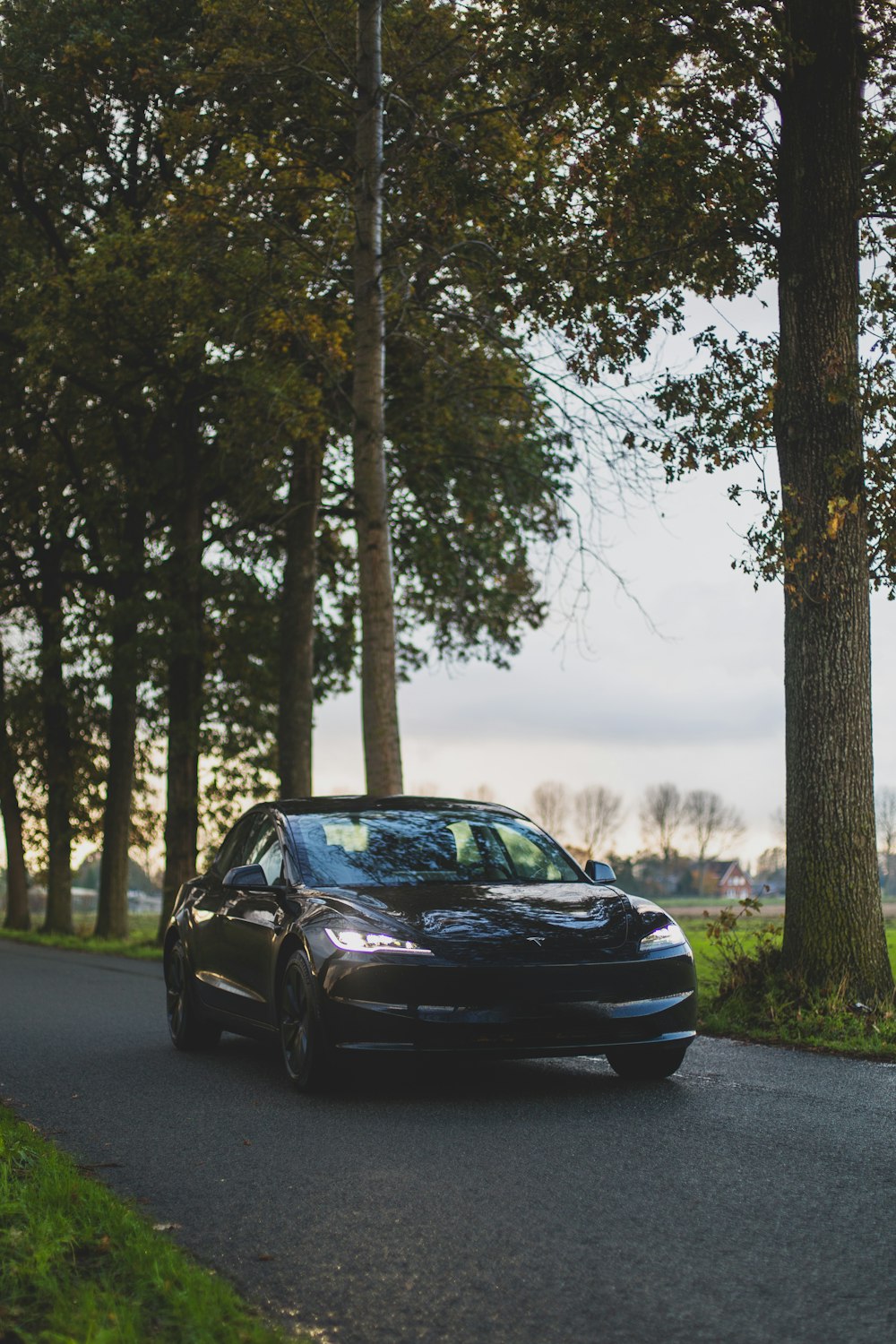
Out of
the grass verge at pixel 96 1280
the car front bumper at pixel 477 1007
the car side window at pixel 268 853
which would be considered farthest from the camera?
the car side window at pixel 268 853

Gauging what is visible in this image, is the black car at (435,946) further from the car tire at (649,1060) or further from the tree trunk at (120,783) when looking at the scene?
the tree trunk at (120,783)

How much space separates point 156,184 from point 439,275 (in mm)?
6469

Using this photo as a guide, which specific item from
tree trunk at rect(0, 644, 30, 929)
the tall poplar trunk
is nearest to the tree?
the tall poplar trunk

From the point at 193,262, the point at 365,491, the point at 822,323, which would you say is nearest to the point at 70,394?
the point at 193,262

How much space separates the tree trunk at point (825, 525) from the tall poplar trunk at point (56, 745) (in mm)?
20177

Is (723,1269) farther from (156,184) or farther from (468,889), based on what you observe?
(156,184)

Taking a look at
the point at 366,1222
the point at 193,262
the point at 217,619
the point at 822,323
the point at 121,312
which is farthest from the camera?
the point at 217,619

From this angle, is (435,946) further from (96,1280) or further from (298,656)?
(298,656)

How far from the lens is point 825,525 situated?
11227mm

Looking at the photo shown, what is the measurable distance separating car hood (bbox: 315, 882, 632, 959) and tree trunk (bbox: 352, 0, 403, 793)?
8081 millimetres

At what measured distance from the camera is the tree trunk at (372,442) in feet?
54.6

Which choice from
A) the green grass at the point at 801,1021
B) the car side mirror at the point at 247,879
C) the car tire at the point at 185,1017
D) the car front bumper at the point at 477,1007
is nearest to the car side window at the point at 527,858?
the car front bumper at the point at 477,1007

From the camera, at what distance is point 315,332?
18984mm

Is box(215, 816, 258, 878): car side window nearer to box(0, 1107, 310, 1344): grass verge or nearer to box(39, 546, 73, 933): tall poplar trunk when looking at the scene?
box(0, 1107, 310, 1344): grass verge
